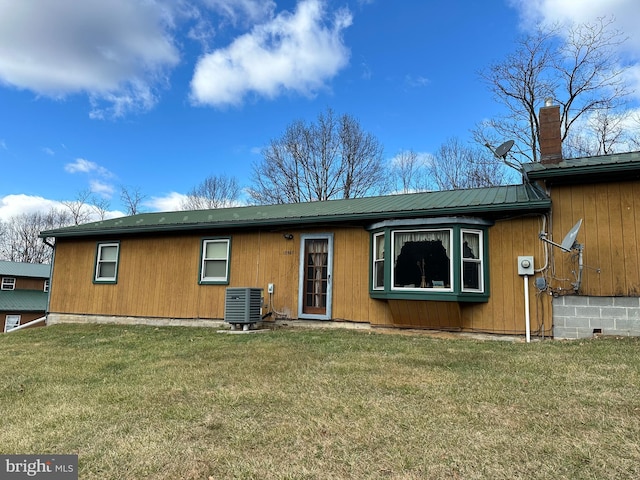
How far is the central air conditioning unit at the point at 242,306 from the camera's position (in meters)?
8.59

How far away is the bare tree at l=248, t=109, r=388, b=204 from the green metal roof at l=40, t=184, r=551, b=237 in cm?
1229

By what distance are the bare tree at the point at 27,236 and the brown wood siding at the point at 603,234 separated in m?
40.8

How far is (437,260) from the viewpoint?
754 cm

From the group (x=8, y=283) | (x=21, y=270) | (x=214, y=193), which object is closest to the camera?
(x=8, y=283)

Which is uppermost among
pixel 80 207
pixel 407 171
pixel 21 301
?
pixel 407 171

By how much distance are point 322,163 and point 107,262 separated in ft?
50.2

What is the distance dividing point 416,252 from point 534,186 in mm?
2823

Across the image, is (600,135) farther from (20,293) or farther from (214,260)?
(20,293)

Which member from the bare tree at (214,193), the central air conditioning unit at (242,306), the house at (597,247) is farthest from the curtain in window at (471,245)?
the bare tree at (214,193)

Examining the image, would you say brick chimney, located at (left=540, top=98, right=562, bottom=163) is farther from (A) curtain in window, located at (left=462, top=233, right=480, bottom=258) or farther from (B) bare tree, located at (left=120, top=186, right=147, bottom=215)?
(B) bare tree, located at (left=120, top=186, right=147, bottom=215)

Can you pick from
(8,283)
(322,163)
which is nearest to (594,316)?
(322,163)

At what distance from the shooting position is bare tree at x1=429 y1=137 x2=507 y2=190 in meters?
20.6

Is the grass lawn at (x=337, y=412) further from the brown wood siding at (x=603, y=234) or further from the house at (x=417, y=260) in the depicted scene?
the house at (x=417, y=260)

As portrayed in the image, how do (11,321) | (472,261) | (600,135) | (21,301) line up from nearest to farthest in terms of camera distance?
(472,261) < (600,135) < (11,321) < (21,301)
